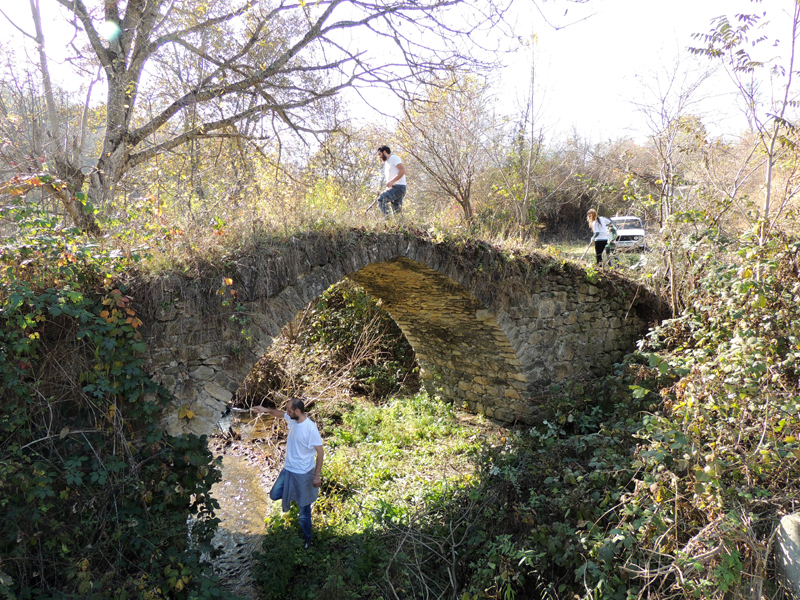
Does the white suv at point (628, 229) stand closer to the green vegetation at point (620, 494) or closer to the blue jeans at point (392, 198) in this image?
the green vegetation at point (620, 494)

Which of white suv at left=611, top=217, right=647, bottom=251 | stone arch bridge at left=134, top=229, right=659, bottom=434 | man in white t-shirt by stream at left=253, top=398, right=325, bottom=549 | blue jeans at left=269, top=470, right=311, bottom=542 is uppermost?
white suv at left=611, top=217, right=647, bottom=251

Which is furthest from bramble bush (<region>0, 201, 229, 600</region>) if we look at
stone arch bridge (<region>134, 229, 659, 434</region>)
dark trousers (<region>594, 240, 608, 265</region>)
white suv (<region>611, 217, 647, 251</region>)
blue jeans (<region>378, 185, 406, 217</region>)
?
white suv (<region>611, 217, 647, 251</region>)

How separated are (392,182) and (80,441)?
4.40m

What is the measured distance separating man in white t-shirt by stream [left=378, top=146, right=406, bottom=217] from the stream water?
405 centimetres

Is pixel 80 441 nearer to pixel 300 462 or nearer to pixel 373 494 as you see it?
pixel 300 462

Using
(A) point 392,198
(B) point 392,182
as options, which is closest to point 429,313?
(A) point 392,198

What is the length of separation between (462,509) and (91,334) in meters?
4.00

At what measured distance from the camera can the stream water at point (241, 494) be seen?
16.5 feet

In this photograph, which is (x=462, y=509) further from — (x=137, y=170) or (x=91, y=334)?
(x=137, y=170)

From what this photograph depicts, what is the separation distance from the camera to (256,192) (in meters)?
5.94

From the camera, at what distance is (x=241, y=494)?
250 inches

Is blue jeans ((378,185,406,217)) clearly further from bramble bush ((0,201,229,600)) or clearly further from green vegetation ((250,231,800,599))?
green vegetation ((250,231,800,599))

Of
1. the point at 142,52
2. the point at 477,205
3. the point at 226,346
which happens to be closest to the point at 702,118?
the point at 477,205

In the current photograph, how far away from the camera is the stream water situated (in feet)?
16.5
